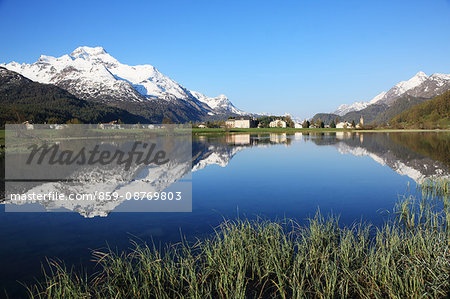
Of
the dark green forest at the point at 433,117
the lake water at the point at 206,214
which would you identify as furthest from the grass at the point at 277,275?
the dark green forest at the point at 433,117

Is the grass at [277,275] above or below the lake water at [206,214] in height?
above

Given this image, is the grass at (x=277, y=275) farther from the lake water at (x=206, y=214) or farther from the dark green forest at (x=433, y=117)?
the dark green forest at (x=433, y=117)

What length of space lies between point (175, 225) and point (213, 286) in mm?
5918

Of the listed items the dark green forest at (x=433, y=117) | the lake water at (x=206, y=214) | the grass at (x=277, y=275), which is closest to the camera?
the grass at (x=277, y=275)

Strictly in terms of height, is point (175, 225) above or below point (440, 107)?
below

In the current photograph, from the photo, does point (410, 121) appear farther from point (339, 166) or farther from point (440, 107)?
point (339, 166)

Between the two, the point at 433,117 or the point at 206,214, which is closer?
the point at 206,214

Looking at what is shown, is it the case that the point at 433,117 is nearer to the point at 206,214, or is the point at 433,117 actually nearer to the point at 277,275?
the point at 206,214

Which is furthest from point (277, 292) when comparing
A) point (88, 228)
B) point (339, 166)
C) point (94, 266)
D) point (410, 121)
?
point (410, 121)

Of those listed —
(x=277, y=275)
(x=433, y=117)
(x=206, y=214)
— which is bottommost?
(x=206, y=214)

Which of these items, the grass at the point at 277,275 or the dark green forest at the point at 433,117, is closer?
the grass at the point at 277,275

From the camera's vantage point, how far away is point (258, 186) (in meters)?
22.3

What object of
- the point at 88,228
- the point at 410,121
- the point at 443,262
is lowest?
the point at 88,228

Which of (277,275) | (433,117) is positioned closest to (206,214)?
(277,275)
